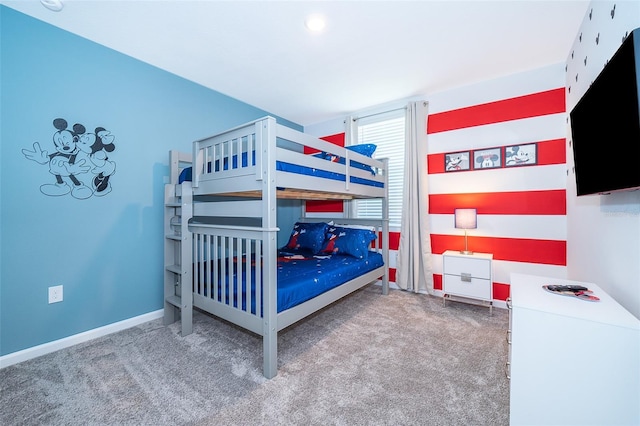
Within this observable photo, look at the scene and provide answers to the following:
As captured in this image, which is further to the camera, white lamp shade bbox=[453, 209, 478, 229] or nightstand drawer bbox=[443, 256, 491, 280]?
white lamp shade bbox=[453, 209, 478, 229]

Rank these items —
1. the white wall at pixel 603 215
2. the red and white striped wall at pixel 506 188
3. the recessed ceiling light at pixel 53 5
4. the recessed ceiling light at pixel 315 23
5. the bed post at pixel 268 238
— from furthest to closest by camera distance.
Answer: the red and white striped wall at pixel 506 188, the recessed ceiling light at pixel 315 23, the recessed ceiling light at pixel 53 5, the bed post at pixel 268 238, the white wall at pixel 603 215

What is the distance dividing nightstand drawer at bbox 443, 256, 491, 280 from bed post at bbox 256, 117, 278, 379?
2.07 metres

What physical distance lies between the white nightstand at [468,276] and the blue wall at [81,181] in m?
3.07

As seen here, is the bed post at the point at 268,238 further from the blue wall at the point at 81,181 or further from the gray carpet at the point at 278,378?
the blue wall at the point at 81,181

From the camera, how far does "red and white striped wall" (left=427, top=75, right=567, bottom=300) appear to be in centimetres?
263

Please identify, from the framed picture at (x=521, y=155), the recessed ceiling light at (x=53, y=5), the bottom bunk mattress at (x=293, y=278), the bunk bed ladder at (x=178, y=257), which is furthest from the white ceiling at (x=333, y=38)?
the bottom bunk mattress at (x=293, y=278)

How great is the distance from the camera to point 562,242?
2607 millimetres

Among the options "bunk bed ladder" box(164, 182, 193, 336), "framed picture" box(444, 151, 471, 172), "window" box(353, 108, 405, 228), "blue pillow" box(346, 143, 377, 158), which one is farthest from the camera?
"window" box(353, 108, 405, 228)

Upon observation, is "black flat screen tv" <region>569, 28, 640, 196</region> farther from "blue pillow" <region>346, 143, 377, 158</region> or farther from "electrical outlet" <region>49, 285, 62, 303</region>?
"electrical outlet" <region>49, 285, 62, 303</region>

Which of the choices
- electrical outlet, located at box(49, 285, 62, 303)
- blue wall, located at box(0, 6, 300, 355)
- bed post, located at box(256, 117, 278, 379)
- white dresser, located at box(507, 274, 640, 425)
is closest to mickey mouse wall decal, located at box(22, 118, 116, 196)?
blue wall, located at box(0, 6, 300, 355)

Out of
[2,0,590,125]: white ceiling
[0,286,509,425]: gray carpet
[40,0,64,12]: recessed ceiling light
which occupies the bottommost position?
[0,286,509,425]: gray carpet

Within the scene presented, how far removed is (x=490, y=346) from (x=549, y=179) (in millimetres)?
1795

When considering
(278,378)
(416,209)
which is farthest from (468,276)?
(278,378)

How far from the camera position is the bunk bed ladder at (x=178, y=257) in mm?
2264
